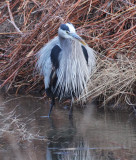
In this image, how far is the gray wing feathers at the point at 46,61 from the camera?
18.1ft

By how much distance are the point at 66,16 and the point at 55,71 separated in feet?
4.91

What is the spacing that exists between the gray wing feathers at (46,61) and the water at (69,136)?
0.48 meters

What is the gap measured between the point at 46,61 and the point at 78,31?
1083 mm

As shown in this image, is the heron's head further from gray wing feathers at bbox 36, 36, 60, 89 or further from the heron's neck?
gray wing feathers at bbox 36, 36, 60, 89

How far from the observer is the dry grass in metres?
5.95

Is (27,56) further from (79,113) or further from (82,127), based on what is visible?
(82,127)

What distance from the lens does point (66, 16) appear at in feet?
21.9

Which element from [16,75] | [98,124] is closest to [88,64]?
[98,124]

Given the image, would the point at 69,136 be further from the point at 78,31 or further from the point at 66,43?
the point at 78,31

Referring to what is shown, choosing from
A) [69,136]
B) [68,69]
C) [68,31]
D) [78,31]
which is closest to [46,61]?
[68,69]

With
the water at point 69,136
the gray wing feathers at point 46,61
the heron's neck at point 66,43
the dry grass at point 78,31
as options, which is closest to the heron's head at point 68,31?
the heron's neck at point 66,43

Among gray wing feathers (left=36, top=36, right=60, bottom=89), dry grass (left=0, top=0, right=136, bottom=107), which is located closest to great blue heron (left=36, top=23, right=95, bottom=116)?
gray wing feathers (left=36, top=36, right=60, bottom=89)

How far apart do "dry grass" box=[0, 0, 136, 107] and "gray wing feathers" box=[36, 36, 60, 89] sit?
0.62 m

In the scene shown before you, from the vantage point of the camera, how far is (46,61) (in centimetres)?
563
